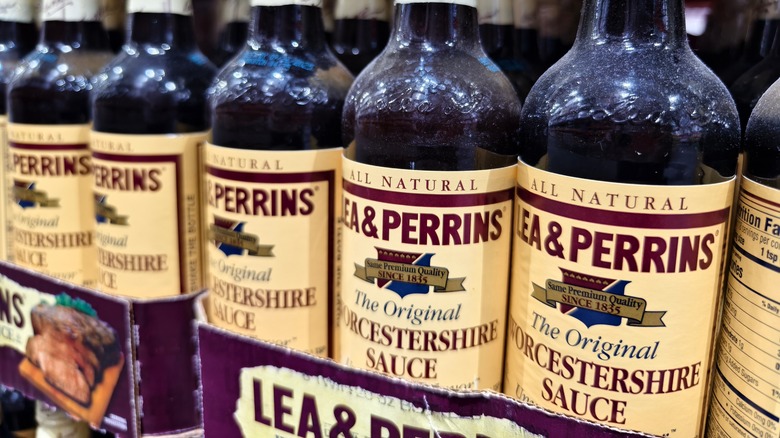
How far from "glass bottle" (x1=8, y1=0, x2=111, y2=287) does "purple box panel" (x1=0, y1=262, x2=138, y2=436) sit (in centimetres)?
13

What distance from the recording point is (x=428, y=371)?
728 mm

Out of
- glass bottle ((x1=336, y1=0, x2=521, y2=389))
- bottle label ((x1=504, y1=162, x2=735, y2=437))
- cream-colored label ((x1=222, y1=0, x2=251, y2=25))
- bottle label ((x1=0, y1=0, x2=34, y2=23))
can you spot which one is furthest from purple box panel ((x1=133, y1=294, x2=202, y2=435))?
bottle label ((x1=0, y1=0, x2=34, y2=23))

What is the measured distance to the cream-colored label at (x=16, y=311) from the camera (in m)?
0.93

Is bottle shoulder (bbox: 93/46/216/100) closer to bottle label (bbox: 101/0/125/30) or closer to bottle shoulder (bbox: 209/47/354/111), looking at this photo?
bottle shoulder (bbox: 209/47/354/111)

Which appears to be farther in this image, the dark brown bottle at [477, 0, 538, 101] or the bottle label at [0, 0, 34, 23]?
the bottle label at [0, 0, 34, 23]

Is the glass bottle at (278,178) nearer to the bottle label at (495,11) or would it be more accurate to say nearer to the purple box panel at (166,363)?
the purple box panel at (166,363)

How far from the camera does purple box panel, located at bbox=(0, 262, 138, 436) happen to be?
87 centimetres

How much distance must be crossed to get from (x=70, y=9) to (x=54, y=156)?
0.78ft

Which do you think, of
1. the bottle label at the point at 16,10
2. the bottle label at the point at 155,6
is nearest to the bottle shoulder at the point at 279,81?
the bottle label at the point at 155,6

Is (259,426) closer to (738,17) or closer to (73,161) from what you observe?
(73,161)

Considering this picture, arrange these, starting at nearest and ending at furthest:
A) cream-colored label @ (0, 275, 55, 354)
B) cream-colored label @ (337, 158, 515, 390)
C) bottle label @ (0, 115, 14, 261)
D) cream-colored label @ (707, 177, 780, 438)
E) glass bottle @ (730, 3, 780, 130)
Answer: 1. cream-colored label @ (707, 177, 780, 438)
2. cream-colored label @ (337, 158, 515, 390)
3. glass bottle @ (730, 3, 780, 130)
4. cream-colored label @ (0, 275, 55, 354)
5. bottle label @ (0, 115, 14, 261)

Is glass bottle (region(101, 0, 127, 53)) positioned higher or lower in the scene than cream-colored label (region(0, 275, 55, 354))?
higher

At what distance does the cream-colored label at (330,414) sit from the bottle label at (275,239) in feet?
0.56

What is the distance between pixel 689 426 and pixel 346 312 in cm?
37
